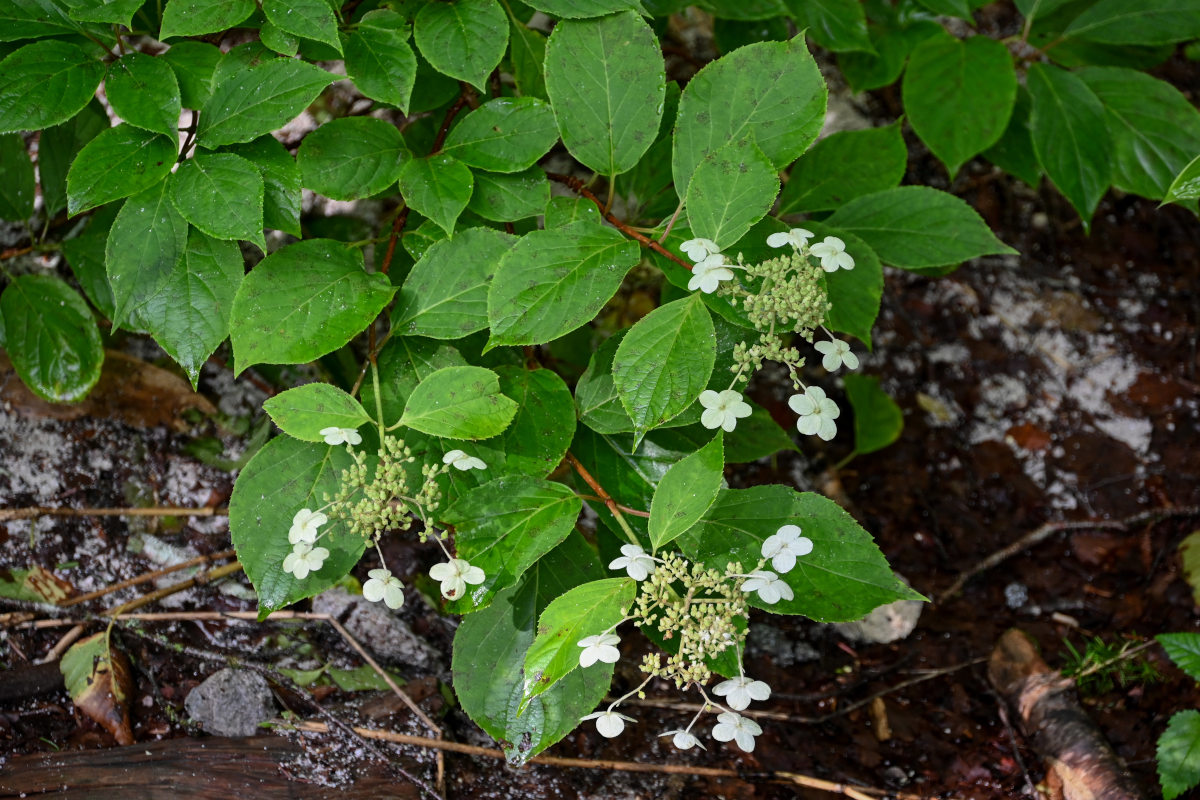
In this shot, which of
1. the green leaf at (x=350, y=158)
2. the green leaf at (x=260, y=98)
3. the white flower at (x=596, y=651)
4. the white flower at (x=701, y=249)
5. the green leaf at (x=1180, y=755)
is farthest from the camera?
the green leaf at (x=1180, y=755)

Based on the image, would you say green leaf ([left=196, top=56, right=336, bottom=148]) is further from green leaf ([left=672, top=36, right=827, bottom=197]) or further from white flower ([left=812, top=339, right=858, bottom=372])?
white flower ([left=812, top=339, right=858, bottom=372])

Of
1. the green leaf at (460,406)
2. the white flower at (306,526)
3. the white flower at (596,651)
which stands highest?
the green leaf at (460,406)

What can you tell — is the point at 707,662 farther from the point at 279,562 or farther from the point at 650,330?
the point at 279,562

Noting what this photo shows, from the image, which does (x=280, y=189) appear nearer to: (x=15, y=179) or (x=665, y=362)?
(x=665, y=362)

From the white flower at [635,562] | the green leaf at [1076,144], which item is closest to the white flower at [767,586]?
the white flower at [635,562]

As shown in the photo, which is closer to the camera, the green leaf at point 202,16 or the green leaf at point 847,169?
the green leaf at point 202,16

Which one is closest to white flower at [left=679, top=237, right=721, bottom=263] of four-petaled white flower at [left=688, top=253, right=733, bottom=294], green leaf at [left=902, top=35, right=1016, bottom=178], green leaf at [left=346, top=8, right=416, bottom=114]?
four-petaled white flower at [left=688, top=253, right=733, bottom=294]

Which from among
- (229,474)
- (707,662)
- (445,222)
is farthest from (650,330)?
(229,474)

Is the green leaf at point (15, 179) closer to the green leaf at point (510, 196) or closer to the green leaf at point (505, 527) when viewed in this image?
the green leaf at point (510, 196)
